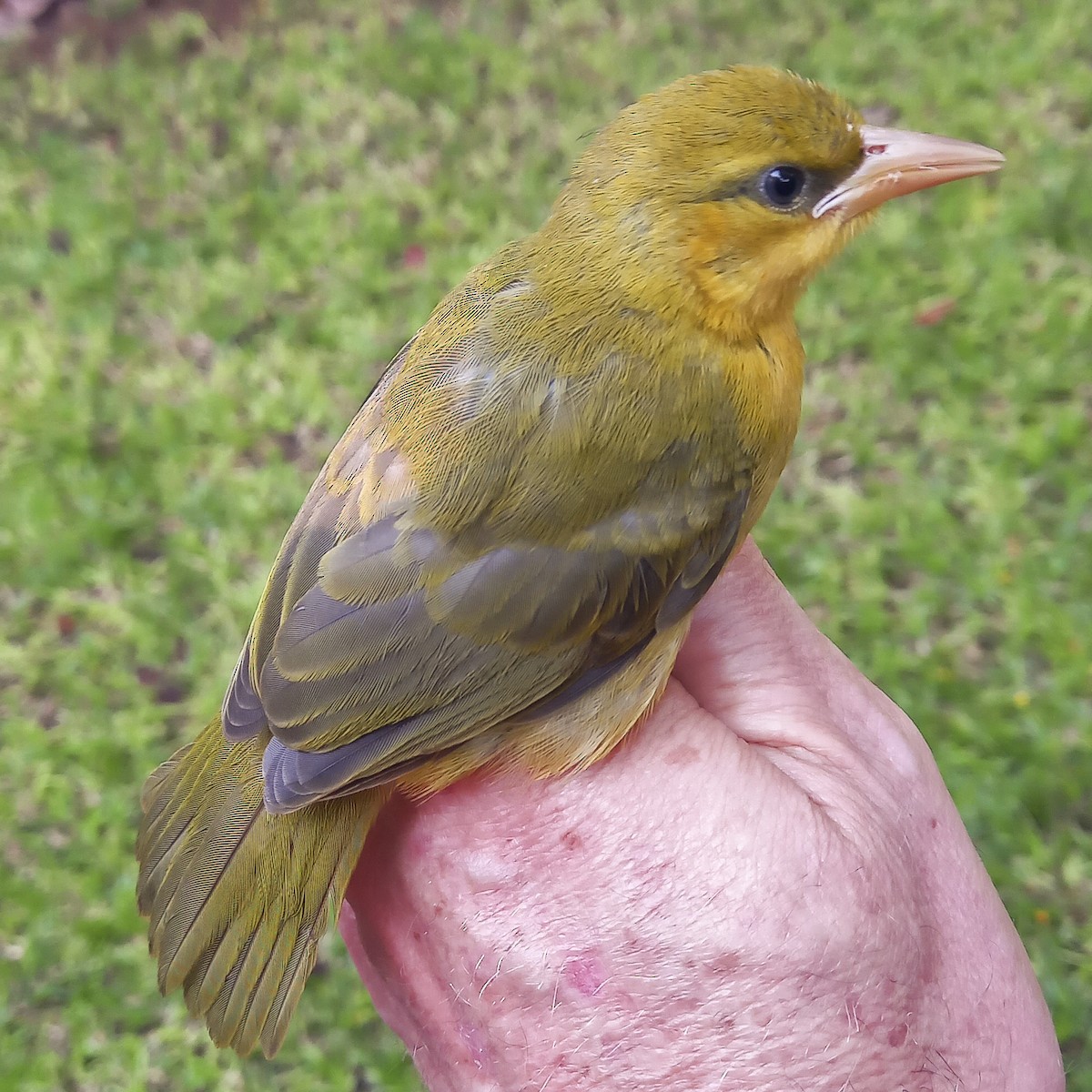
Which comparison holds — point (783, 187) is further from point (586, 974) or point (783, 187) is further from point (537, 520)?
point (586, 974)

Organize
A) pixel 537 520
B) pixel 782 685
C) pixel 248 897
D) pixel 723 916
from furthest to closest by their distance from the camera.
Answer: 1. pixel 782 685
2. pixel 248 897
3. pixel 537 520
4. pixel 723 916

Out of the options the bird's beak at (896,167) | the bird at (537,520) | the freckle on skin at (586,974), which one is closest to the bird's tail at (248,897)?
the bird at (537,520)

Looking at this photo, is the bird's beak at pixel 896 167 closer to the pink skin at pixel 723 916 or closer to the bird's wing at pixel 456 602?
the bird's wing at pixel 456 602

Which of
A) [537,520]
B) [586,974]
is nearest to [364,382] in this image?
[537,520]

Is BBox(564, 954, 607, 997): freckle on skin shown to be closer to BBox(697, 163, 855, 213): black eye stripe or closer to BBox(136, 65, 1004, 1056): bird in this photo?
BBox(136, 65, 1004, 1056): bird

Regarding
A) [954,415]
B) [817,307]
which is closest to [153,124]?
[817,307]

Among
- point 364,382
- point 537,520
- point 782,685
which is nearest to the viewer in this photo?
point 537,520

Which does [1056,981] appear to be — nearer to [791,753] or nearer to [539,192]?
[791,753]

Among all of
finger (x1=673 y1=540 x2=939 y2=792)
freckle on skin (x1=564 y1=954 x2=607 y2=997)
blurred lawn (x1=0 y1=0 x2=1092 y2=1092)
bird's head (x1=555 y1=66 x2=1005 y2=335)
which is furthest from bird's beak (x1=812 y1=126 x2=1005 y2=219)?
A: blurred lawn (x1=0 y1=0 x2=1092 y2=1092)
